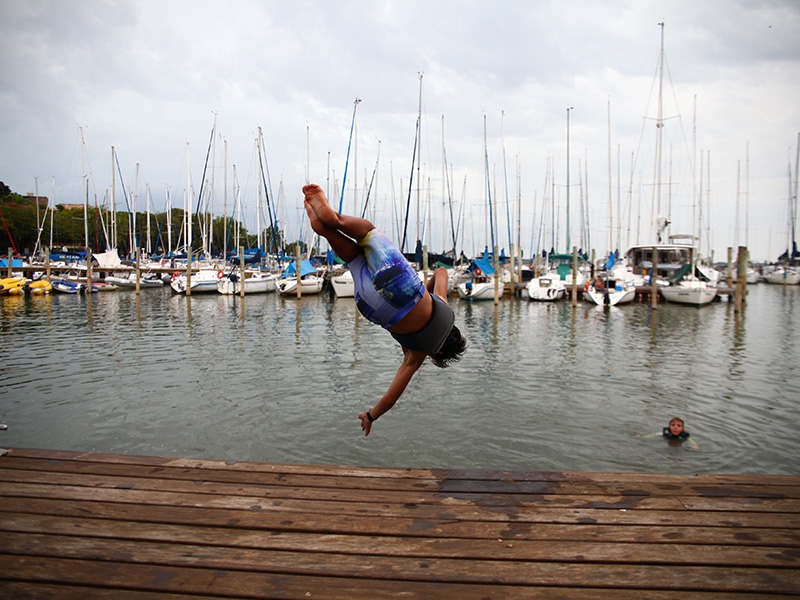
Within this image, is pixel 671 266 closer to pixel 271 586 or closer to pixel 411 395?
pixel 411 395

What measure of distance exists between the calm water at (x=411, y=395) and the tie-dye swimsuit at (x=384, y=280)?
5764mm

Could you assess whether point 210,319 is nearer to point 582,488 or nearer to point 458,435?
point 458,435

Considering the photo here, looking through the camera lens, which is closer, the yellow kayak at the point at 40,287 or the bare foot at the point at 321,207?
the bare foot at the point at 321,207

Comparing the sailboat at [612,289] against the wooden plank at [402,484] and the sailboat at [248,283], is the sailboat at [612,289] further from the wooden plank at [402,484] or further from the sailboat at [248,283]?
the wooden plank at [402,484]

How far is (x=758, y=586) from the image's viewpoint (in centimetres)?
300

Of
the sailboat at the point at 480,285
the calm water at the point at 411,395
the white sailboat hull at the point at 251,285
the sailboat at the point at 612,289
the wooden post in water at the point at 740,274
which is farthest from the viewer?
the white sailboat hull at the point at 251,285

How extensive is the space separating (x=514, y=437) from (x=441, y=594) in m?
8.14

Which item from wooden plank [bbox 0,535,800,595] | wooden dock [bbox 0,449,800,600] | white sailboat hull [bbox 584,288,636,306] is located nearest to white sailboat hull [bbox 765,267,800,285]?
white sailboat hull [bbox 584,288,636,306]

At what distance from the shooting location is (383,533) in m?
3.60

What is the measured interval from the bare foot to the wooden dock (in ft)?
7.05

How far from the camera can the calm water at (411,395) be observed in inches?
392

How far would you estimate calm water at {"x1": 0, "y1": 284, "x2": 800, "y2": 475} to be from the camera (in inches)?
392

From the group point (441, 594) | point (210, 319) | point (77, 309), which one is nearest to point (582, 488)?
point (441, 594)

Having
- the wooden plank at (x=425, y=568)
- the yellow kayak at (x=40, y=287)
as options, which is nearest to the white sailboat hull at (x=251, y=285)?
the yellow kayak at (x=40, y=287)
